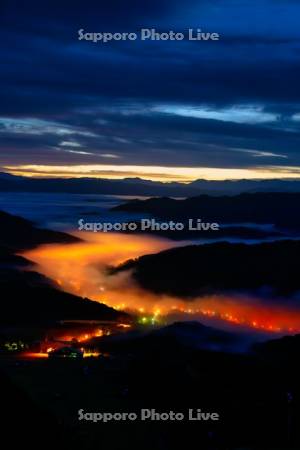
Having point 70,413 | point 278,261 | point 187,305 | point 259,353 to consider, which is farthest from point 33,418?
point 278,261

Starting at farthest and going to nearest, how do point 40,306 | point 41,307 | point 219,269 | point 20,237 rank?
point 20,237 < point 219,269 < point 40,306 < point 41,307

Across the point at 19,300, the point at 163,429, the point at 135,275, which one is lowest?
the point at 163,429

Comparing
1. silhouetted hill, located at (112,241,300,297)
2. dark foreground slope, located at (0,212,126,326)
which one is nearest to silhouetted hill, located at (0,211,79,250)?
silhouetted hill, located at (112,241,300,297)

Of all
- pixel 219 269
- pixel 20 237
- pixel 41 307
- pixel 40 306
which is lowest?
pixel 41 307

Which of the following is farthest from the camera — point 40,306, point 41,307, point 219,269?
point 219,269

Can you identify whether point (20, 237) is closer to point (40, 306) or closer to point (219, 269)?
point (219, 269)

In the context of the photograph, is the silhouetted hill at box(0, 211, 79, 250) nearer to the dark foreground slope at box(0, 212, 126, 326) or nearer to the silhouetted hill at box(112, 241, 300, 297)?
the silhouetted hill at box(112, 241, 300, 297)

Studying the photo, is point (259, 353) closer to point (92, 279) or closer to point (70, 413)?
point (70, 413)

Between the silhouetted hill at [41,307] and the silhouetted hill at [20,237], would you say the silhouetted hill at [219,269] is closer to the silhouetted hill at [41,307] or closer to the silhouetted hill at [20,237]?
the silhouetted hill at [20,237]

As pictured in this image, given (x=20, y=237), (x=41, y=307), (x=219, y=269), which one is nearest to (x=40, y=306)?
(x=41, y=307)
